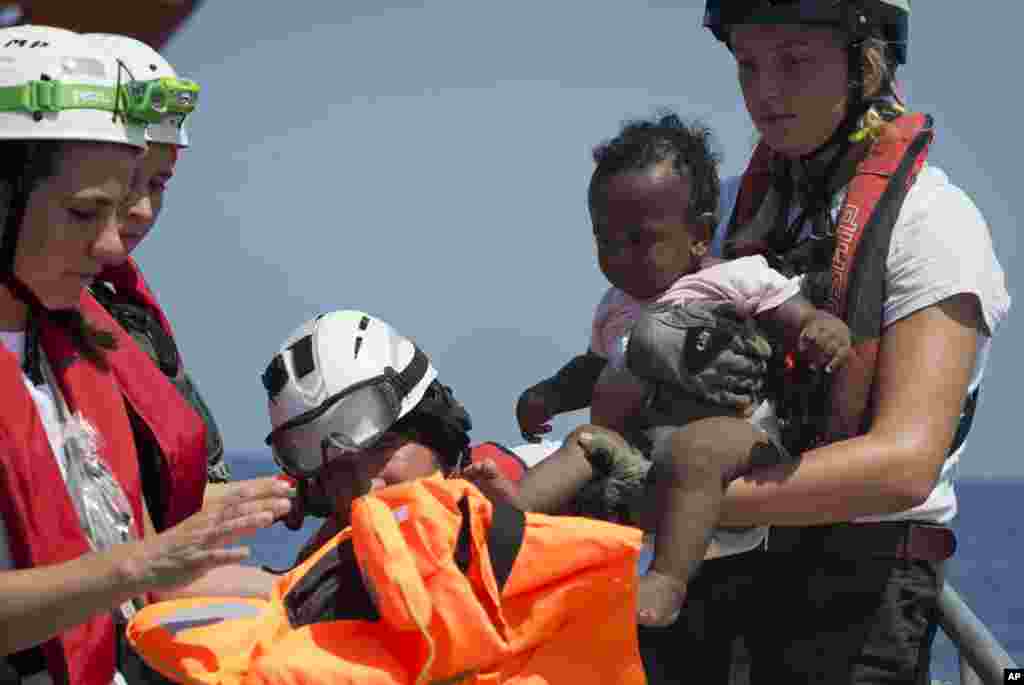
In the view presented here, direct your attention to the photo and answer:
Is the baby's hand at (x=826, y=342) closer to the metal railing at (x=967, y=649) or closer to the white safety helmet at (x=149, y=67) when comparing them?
the metal railing at (x=967, y=649)

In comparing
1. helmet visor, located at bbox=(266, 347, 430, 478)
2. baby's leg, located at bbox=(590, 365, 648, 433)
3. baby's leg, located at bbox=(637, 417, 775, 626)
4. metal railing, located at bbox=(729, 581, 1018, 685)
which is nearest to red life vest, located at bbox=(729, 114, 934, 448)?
baby's leg, located at bbox=(637, 417, 775, 626)

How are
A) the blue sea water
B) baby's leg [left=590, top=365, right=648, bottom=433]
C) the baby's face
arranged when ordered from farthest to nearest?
the blue sea water < the baby's face < baby's leg [left=590, top=365, right=648, bottom=433]

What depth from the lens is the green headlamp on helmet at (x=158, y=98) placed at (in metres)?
4.15

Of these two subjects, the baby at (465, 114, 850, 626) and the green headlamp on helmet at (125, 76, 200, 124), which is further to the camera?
the baby at (465, 114, 850, 626)

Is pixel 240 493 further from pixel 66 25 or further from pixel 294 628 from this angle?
pixel 66 25

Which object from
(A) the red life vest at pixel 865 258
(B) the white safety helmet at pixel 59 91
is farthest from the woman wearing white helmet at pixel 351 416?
(A) the red life vest at pixel 865 258

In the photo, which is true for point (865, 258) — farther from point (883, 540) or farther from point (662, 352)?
point (883, 540)

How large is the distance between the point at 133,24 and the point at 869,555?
18.9 feet

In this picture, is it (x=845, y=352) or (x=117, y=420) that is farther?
(x=845, y=352)

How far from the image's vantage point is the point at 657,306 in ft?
17.1

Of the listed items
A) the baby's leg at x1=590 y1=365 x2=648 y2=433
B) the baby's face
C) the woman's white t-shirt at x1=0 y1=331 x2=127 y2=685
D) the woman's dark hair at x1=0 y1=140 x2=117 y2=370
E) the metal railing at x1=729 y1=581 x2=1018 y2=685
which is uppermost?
the woman's dark hair at x1=0 y1=140 x2=117 y2=370

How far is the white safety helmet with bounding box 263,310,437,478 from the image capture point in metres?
4.64

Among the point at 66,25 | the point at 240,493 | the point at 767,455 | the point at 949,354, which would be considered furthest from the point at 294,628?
the point at 66,25

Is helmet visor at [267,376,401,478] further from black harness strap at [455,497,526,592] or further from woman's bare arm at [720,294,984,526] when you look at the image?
woman's bare arm at [720,294,984,526]
